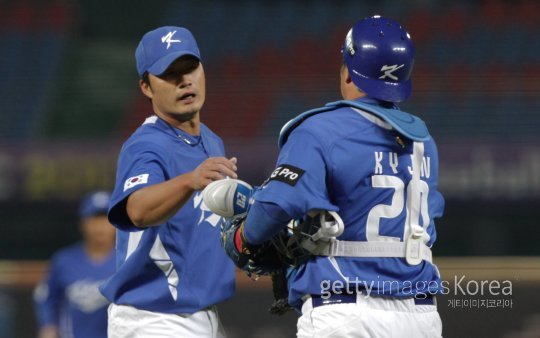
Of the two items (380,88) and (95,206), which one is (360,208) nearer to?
(380,88)

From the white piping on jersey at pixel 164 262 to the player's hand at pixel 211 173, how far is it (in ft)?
1.65

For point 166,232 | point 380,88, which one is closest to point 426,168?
point 380,88

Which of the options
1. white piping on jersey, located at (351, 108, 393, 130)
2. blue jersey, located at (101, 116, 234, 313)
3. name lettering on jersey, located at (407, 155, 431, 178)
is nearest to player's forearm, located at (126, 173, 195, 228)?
blue jersey, located at (101, 116, 234, 313)

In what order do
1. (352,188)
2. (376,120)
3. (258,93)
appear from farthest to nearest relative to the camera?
(258,93)
(376,120)
(352,188)

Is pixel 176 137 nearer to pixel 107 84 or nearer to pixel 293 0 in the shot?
pixel 107 84

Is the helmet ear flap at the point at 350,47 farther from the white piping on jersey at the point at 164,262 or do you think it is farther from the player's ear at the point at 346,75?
the white piping on jersey at the point at 164,262

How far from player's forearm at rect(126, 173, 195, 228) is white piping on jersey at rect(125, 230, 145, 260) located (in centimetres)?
25

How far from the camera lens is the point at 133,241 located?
402 cm

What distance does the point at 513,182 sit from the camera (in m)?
Answer: 12.0

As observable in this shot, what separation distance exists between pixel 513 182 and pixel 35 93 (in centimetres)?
751

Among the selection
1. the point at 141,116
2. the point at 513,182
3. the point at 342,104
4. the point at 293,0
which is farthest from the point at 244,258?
the point at 293,0

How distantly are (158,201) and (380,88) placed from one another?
0.96 metres

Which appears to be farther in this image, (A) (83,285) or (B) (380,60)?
(A) (83,285)

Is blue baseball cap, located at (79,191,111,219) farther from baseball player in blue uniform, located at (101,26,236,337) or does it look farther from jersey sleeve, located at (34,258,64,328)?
baseball player in blue uniform, located at (101,26,236,337)
